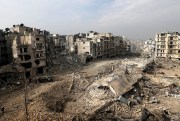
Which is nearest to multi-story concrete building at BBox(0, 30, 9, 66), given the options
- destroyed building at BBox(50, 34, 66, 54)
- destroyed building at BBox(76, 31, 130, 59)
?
destroyed building at BBox(50, 34, 66, 54)

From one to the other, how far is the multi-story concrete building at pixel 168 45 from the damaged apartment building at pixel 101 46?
737 inches

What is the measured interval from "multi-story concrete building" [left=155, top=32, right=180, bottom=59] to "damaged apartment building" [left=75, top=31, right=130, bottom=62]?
61.4 ft

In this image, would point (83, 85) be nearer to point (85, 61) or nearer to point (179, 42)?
point (85, 61)

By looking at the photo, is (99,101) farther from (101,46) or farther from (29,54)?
(101,46)

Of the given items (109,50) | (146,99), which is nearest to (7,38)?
(146,99)

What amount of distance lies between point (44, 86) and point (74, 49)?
47820 mm

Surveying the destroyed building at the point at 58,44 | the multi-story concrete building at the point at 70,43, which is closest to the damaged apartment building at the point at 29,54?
the destroyed building at the point at 58,44

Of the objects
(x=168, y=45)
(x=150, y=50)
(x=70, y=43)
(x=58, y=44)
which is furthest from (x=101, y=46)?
(x=150, y=50)

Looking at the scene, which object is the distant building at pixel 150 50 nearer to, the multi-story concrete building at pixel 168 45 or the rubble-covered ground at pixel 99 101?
the multi-story concrete building at pixel 168 45

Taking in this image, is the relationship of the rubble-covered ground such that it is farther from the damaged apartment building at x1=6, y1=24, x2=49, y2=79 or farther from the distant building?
the distant building

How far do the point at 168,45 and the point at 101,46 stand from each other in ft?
80.8

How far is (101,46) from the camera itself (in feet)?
284

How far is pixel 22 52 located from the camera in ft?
165

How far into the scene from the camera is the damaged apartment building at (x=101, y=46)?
80.7 m
